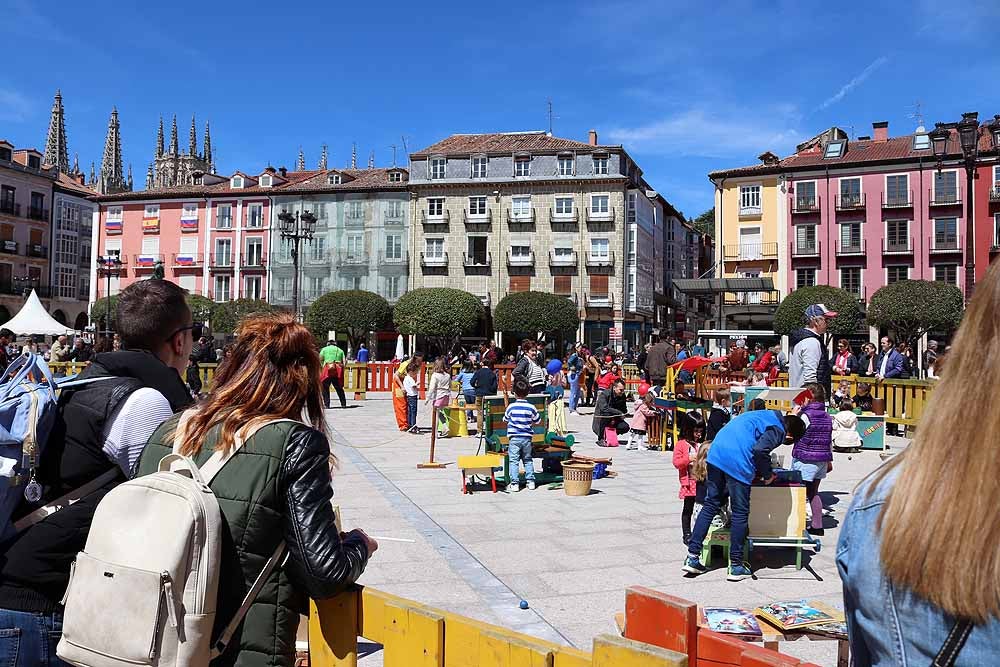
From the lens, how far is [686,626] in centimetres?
199

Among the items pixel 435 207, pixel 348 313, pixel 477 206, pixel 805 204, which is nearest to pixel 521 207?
pixel 477 206

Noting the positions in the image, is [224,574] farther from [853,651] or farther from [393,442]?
[393,442]

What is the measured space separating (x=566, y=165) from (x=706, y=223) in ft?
137

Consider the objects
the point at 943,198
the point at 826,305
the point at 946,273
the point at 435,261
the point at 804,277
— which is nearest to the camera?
the point at 826,305

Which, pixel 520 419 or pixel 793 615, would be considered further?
pixel 520 419

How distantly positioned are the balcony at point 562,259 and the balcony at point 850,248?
607 inches

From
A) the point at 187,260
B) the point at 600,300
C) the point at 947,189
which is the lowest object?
the point at 600,300

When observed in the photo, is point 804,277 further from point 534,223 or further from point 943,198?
point 534,223

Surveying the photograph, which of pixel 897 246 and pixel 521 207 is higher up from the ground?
pixel 521 207

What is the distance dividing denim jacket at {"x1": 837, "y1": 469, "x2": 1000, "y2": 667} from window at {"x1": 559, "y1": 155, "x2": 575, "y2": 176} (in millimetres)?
50652

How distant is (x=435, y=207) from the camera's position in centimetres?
5331

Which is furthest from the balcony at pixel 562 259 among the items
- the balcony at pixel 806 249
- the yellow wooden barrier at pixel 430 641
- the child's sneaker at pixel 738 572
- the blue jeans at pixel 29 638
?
the blue jeans at pixel 29 638

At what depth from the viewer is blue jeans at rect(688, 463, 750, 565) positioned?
20.8 ft

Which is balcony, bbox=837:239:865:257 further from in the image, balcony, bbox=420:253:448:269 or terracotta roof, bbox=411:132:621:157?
balcony, bbox=420:253:448:269
